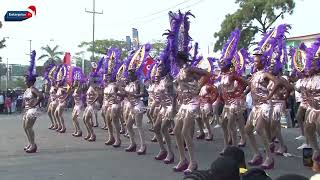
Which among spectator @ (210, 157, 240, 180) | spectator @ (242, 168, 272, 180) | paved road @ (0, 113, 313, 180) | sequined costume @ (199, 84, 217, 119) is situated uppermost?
sequined costume @ (199, 84, 217, 119)

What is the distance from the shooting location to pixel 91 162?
9.55 m

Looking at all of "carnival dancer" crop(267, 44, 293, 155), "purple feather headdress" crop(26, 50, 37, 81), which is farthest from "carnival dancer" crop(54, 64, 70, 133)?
"carnival dancer" crop(267, 44, 293, 155)

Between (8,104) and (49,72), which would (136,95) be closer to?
(49,72)

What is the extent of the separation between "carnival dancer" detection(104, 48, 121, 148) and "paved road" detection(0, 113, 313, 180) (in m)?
0.40

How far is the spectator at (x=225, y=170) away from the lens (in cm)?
331

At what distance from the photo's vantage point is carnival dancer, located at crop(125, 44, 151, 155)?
10531 mm

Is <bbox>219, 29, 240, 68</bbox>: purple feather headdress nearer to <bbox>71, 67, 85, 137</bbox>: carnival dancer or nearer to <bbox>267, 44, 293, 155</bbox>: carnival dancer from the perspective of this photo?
<bbox>267, 44, 293, 155</bbox>: carnival dancer

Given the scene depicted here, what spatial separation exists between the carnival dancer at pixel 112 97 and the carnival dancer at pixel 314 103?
4484mm

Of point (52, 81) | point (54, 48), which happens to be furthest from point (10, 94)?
point (54, 48)

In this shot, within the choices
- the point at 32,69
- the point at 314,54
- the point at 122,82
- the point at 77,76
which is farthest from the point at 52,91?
the point at 314,54

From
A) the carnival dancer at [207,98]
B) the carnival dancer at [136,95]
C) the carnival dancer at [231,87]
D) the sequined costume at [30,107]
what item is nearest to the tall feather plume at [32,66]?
the sequined costume at [30,107]

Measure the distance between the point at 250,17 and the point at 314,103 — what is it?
2401cm

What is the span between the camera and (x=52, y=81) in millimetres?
16641

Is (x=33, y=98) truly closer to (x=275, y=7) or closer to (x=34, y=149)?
(x=34, y=149)
